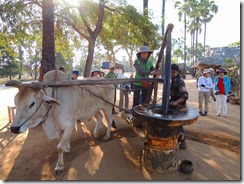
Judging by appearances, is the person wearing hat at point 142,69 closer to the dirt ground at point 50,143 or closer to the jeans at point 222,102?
the dirt ground at point 50,143

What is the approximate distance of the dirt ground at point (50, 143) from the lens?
137 inches

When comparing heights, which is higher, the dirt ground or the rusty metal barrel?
the rusty metal barrel

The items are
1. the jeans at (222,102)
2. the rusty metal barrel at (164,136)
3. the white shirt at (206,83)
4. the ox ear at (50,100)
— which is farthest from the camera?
the white shirt at (206,83)

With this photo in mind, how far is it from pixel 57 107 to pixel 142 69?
1.89 meters

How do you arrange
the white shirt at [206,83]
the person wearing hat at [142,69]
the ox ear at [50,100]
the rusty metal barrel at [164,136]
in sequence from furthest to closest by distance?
the white shirt at [206,83] → the person wearing hat at [142,69] → the ox ear at [50,100] → the rusty metal barrel at [164,136]

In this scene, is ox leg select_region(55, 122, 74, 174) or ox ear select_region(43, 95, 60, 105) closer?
ox ear select_region(43, 95, 60, 105)

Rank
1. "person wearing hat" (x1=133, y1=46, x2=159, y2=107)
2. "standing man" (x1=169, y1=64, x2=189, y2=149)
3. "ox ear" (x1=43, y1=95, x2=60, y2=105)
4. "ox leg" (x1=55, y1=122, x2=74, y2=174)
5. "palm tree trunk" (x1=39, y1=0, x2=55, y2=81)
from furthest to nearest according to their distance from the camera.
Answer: "palm tree trunk" (x1=39, y1=0, x2=55, y2=81) < "person wearing hat" (x1=133, y1=46, x2=159, y2=107) < "standing man" (x1=169, y1=64, x2=189, y2=149) < "ox leg" (x1=55, y1=122, x2=74, y2=174) < "ox ear" (x1=43, y1=95, x2=60, y2=105)

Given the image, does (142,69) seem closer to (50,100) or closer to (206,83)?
(50,100)

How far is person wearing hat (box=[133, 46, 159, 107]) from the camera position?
4.49 m

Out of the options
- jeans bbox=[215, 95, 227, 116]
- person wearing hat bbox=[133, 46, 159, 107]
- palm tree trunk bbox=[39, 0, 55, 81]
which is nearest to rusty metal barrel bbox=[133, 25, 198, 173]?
person wearing hat bbox=[133, 46, 159, 107]

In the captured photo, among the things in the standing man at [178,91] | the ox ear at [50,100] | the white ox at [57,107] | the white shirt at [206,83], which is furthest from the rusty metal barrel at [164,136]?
the white shirt at [206,83]

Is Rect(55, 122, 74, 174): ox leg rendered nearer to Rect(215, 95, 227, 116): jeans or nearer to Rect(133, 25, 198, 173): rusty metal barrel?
Rect(133, 25, 198, 173): rusty metal barrel

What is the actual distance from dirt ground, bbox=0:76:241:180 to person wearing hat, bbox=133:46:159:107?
0.91 m

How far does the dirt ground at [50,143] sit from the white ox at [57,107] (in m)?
0.30
